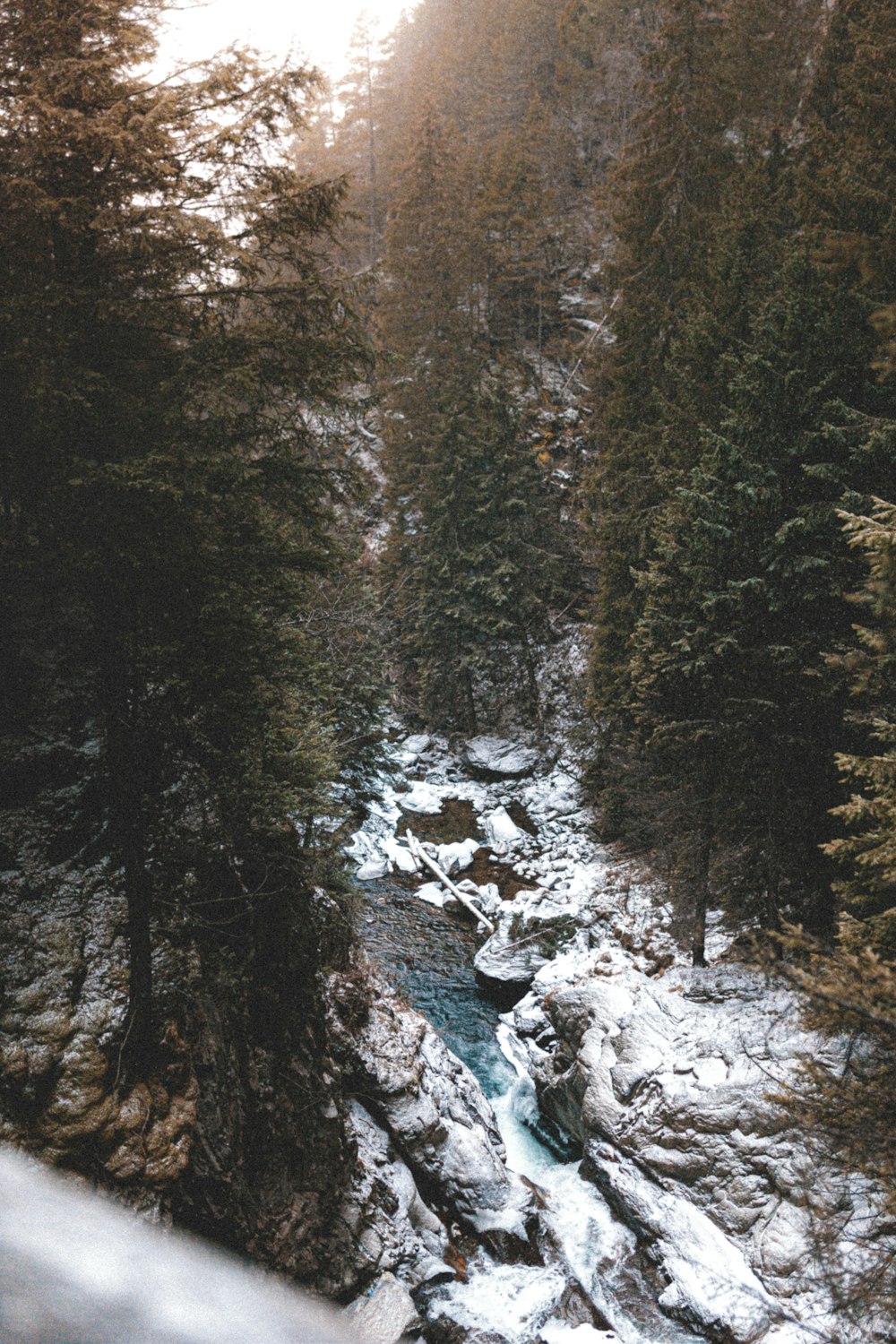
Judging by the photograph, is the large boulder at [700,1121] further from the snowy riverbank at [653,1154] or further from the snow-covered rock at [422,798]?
the snow-covered rock at [422,798]

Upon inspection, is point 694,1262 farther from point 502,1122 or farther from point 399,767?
point 399,767

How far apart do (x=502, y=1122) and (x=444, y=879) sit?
705 centimetres

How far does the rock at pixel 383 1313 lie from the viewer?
6355 millimetres

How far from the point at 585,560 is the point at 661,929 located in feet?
46.5

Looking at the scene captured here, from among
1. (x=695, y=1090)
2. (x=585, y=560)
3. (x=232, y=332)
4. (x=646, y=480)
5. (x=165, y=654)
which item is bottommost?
(x=695, y=1090)

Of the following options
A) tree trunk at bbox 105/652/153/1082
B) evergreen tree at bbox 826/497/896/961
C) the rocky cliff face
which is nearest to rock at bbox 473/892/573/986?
the rocky cliff face

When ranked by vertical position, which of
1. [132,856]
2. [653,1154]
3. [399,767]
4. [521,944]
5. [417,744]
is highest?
[417,744]

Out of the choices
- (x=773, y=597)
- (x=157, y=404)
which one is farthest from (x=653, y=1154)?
(x=157, y=404)

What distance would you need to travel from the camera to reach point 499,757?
24.0 metres

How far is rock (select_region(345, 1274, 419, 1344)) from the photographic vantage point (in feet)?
20.9

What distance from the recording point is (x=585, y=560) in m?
24.2

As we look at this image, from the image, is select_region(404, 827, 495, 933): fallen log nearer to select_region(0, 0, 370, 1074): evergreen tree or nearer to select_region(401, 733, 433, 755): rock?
select_region(401, 733, 433, 755): rock

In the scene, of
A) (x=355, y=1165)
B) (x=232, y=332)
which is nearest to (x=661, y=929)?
(x=355, y=1165)

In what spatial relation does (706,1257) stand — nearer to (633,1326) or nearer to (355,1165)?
(633,1326)
